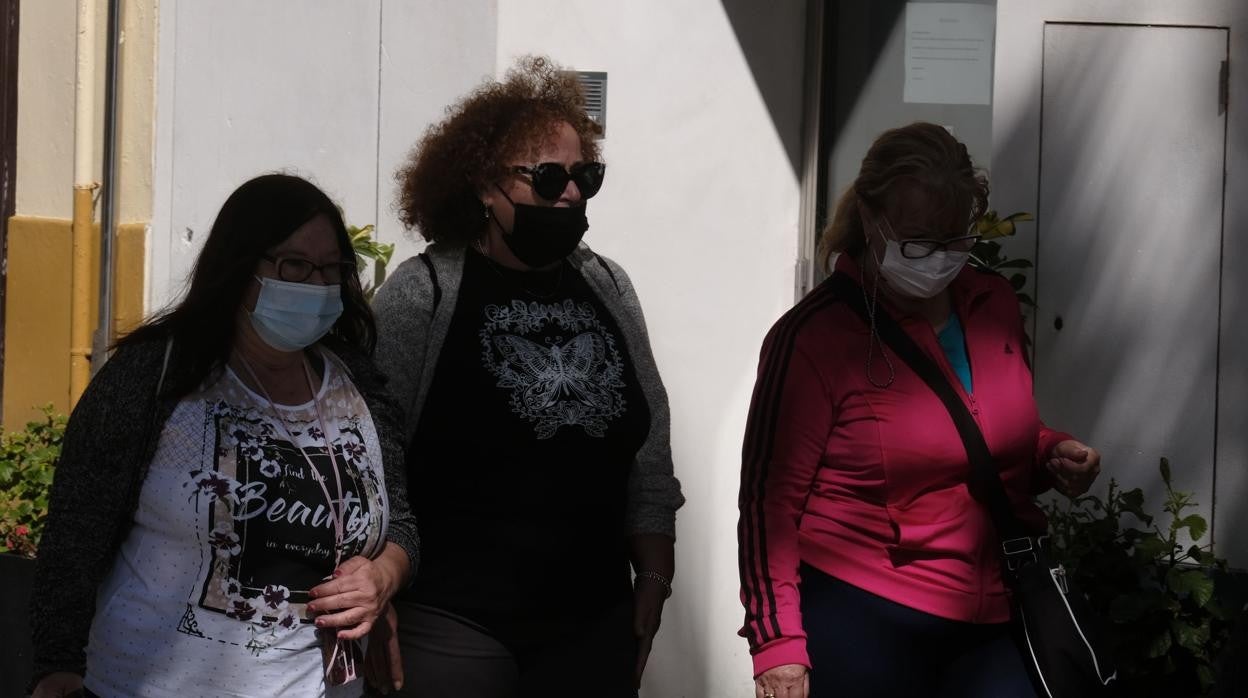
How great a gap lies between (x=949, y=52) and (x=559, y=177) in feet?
8.05

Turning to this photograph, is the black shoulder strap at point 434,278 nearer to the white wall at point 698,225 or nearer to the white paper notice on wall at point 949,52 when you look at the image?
the white wall at point 698,225

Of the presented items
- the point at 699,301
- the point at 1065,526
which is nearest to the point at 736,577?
the point at 699,301

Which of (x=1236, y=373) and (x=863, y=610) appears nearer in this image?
(x=863, y=610)

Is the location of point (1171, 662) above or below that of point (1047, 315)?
below

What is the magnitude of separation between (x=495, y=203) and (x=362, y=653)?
105cm

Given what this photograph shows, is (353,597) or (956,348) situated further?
(956,348)

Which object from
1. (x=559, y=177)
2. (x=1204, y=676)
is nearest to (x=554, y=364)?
(x=559, y=177)

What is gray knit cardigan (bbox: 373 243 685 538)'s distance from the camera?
329 centimetres

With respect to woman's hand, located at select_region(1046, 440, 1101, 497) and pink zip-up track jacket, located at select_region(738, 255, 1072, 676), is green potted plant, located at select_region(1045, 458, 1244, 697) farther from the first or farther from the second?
pink zip-up track jacket, located at select_region(738, 255, 1072, 676)

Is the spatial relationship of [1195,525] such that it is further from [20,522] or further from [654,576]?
[20,522]

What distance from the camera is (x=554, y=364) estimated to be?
3326 millimetres

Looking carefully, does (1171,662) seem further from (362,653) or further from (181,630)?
(181,630)

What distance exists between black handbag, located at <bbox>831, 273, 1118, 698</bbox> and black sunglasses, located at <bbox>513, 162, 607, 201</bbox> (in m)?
0.75

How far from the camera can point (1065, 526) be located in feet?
13.8
